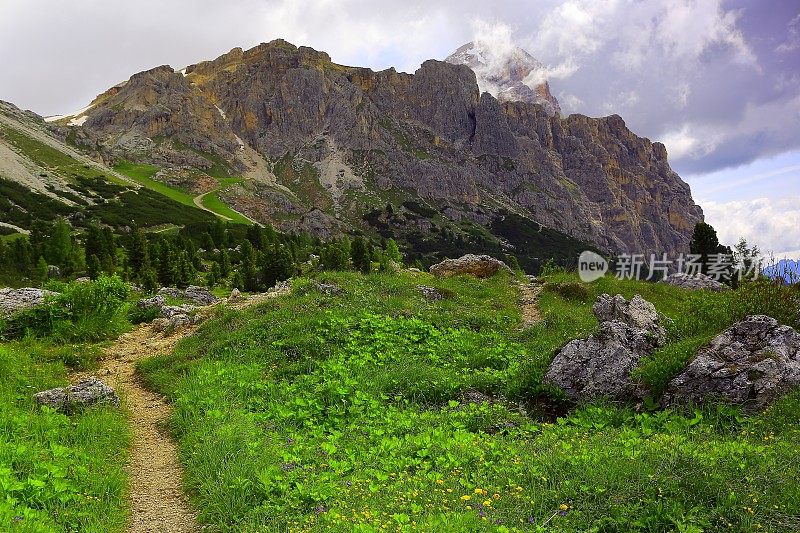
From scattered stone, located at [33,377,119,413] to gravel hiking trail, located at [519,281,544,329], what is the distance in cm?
1520

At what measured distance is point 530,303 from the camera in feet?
86.1

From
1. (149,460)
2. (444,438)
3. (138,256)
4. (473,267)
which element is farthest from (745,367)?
(138,256)

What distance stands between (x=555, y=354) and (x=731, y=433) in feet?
16.3

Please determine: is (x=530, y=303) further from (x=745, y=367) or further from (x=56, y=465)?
(x=56, y=465)

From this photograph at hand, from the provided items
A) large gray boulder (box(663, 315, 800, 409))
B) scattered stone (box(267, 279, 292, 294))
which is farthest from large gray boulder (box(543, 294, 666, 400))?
scattered stone (box(267, 279, 292, 294))

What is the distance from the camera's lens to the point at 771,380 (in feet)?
29.8

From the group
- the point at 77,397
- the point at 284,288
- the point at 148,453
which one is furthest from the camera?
the point at 284,288

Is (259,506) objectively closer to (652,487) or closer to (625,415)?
(652,487)

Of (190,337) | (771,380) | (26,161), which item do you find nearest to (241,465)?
(771,380)

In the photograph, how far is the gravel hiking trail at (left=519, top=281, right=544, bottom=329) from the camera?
22.0 metres

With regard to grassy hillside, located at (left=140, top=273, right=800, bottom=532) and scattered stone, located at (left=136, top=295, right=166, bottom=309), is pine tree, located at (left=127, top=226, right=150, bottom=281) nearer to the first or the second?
scattered stone, located at (left=136, top=295, right=166, bottom=309)

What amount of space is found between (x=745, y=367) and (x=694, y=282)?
73.2 feet

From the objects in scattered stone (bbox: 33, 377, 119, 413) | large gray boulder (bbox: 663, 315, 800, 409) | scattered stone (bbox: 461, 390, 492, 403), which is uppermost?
large gray boulder (bbox: 663, 315, 800, 409)

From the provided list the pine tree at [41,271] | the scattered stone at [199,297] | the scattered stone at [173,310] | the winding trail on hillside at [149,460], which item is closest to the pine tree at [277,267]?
the pine tree at [41,271]
